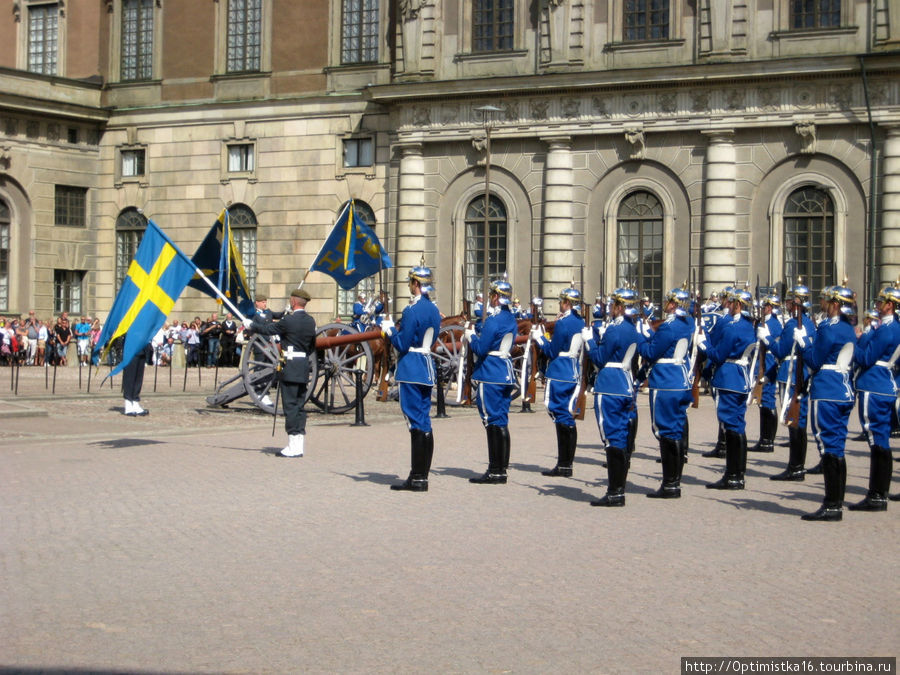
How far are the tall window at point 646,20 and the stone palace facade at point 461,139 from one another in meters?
0.06

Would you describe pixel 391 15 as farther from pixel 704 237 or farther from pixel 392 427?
pixel 392 427

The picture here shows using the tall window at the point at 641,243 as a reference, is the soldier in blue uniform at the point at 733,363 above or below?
below

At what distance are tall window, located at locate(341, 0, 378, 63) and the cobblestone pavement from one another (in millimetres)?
24401

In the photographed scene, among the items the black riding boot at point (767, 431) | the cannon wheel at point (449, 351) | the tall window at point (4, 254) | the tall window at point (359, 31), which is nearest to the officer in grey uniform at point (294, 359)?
the black riding boot at point (767, 431)

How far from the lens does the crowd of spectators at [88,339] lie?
1469 inches

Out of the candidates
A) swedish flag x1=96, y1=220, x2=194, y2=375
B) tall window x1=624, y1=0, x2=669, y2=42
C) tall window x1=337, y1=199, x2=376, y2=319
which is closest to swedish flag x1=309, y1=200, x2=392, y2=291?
swedish flag x1=96, y1=220, x2=194, y2=375

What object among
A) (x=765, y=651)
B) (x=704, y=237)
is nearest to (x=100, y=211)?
(x=704, y=237)

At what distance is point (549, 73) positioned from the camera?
34938 millimetres

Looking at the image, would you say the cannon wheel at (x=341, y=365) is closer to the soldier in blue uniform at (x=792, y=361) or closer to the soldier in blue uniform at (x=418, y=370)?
the soldier in blue uniform at (x=792, y=361)

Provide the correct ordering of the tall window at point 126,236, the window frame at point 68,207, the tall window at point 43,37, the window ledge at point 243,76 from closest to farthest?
1. the window ledge at point 243,76
2. the window frame at point 68,207
3. the tall window at point 126,236
4. the tall window at point 43,37

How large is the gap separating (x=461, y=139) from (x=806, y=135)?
9033 mm

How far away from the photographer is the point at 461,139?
119 feet

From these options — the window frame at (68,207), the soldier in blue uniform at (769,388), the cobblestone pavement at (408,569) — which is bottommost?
the cobblestone pavement at (408,569)

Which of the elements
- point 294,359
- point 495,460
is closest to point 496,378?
point 495,460
